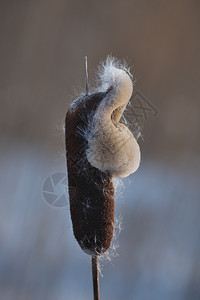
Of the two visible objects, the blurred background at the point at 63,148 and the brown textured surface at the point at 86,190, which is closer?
the brown textured surface at the point at 86,190

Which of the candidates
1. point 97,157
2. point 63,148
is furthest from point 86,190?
point 63,148

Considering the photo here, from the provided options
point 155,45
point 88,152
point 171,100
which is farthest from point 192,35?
point 88,152

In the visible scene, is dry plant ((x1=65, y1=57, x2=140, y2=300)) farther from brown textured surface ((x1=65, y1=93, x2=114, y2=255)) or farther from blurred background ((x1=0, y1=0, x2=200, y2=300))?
blurred background ((x1=0, y1=0, x2=200, y2=300))

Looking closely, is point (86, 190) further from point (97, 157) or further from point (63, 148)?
point (63, 148)

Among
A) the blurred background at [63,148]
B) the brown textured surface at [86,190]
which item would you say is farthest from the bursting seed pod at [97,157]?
the blurred background at [63,148]

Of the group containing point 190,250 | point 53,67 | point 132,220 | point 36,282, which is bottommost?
point 36,282

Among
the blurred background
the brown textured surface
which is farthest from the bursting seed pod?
the blurred background

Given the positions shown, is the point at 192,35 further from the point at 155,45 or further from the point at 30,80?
the point at 30,80

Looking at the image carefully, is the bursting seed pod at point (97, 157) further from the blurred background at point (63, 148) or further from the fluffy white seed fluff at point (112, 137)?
the blurred background at point (63, 148)
